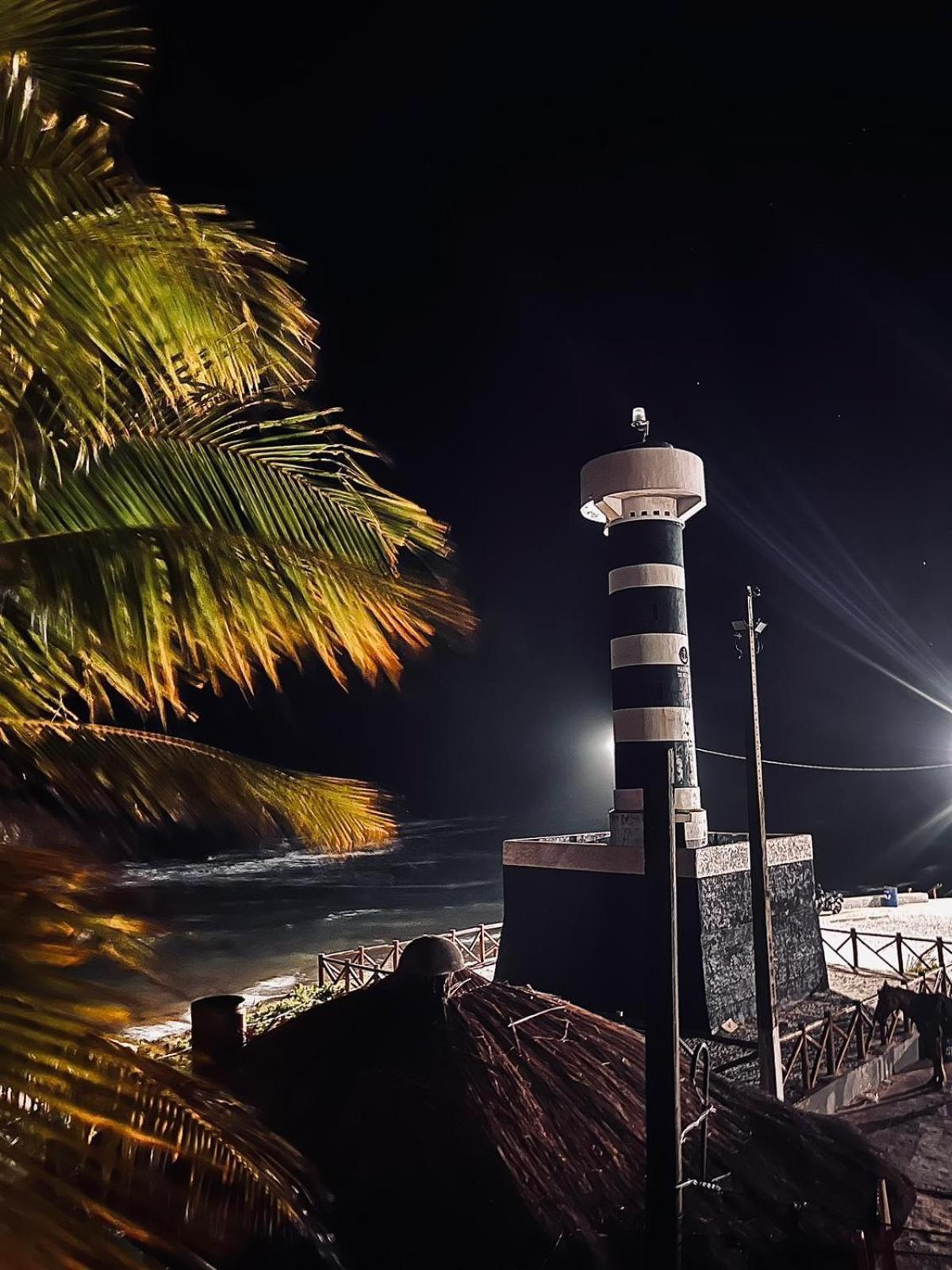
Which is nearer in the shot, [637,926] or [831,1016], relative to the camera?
[831,1016]

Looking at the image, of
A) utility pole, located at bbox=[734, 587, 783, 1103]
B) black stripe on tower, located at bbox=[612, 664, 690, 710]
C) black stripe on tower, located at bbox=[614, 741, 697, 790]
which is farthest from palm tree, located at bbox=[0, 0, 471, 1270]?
black stripe on tower, located at bbox=[612, 664, 690, 710]

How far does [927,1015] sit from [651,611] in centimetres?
1007

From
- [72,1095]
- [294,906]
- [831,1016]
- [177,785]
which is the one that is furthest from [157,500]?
[294,906]

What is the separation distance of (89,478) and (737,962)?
18368mm

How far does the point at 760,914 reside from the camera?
1541 cm

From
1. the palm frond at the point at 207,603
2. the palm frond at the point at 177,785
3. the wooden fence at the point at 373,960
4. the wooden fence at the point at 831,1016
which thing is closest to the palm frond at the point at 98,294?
the palm frond at the point at 207,603

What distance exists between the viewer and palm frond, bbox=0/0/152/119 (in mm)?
3639

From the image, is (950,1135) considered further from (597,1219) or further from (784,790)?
(784,790)

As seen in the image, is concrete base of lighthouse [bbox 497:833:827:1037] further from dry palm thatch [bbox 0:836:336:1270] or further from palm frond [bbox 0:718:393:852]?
dry palm thatch [bbox 0:836:336:1270]

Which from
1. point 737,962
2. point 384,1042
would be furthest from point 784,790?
point 384,1042

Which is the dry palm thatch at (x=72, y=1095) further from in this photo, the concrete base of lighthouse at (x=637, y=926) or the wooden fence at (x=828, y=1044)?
the concrete base of lighthouse at (x=637, y=926)

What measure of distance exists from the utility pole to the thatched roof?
4.97 m

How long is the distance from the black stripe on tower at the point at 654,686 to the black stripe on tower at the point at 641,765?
96cm

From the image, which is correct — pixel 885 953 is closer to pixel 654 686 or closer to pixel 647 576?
pixel 654 686
